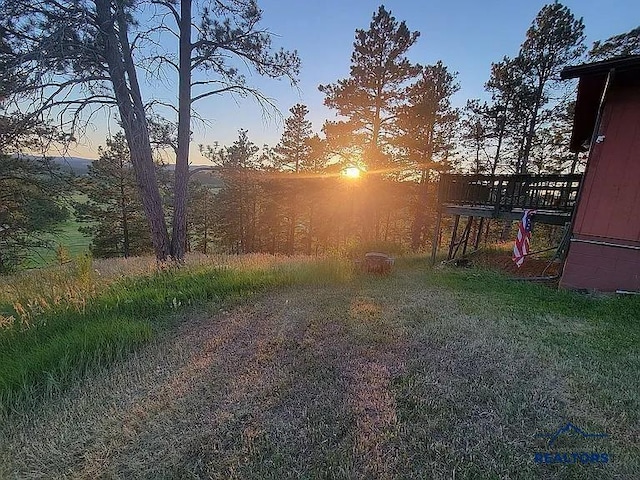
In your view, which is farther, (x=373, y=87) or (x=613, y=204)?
(x=373, y=87)

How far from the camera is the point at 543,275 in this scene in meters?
7.08

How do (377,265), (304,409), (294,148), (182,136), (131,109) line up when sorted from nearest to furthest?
(304,409) → (131,109) → (182,136) → (377,265) → (294,148)

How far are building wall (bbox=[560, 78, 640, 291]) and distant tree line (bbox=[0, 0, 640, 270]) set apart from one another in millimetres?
5912

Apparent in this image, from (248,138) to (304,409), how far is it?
70.0ft

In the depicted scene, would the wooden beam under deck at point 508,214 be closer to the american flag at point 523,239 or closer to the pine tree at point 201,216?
the american flag at point 523,239

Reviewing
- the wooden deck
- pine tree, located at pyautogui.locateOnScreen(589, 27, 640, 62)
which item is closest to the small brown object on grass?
the wooden deck

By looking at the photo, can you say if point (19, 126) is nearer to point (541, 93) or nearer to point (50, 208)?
point (50, 208)

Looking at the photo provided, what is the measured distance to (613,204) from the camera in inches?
221

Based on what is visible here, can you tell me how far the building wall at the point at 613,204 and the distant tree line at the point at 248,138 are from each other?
591cm

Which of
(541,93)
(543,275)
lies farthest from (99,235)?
(541,93)

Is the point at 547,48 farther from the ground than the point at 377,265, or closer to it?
farther from the ground

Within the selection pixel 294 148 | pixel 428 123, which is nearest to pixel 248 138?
pixel 294 148

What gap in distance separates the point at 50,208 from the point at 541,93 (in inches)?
870

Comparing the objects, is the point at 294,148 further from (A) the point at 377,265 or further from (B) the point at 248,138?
(A) the point at 377,265
